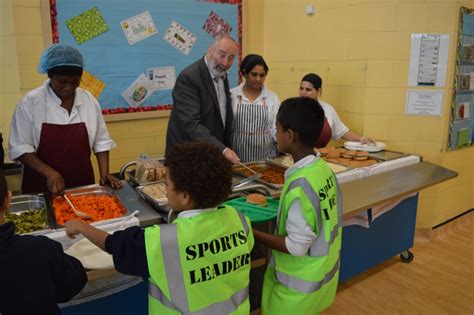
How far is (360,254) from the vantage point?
→ 2.54 metres

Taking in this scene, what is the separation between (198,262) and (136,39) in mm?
2433

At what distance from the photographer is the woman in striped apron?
2.64 metres

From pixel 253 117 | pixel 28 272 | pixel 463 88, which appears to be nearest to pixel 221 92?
pixel 253 117

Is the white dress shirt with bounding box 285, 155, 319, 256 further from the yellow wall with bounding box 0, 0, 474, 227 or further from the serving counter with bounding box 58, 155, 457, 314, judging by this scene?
the yellow wall with bounding box 0, 0, 474, 227

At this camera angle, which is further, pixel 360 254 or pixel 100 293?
pixel 360 254

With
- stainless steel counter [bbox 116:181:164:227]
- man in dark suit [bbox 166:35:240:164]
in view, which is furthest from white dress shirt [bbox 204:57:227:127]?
stainless steel counter [bbox 116:181:164:227]

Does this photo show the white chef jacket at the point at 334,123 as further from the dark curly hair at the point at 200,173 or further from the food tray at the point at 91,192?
the dark curly hair at the point at 200,173

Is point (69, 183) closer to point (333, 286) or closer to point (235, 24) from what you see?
point (333, 286)

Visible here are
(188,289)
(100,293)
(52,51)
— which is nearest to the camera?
(188,289)

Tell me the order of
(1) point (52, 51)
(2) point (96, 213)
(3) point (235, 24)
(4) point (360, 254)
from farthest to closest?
(3) point (235, 24)
(4) point (360, 254)
(1) point (52, 51)
(2) point (96, 213)

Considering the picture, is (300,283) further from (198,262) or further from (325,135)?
(325,135)

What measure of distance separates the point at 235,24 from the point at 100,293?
277 centimetres

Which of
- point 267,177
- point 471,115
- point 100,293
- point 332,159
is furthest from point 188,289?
point 471,115

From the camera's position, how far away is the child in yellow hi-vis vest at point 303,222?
1.40 metres
